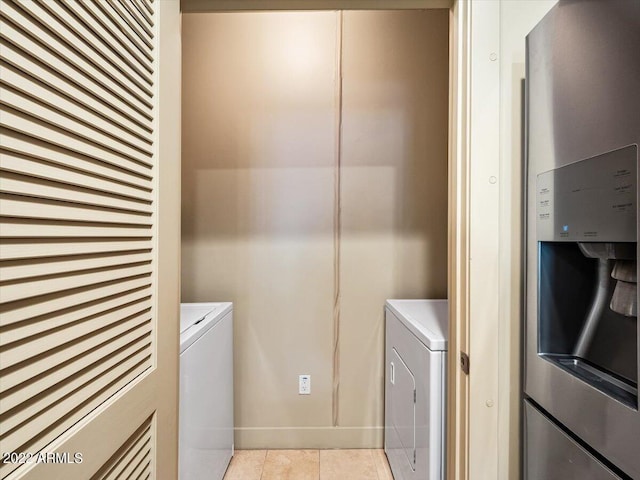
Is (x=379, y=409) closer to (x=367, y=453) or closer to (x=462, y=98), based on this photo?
(x=367, y=453)

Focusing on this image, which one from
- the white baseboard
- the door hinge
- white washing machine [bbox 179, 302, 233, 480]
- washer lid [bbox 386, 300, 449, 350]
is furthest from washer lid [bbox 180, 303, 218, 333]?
the door hinge

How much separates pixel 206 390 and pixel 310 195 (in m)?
1.14

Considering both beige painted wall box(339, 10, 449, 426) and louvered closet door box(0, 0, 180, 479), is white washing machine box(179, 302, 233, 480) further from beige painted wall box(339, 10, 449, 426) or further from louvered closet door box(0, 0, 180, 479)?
beige painted wall box(339, 10, 449, 426)

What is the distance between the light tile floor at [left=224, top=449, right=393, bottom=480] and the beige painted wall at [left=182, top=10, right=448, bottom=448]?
0.06 meters

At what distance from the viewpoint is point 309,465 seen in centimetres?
190

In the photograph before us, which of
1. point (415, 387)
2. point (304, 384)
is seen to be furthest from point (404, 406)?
point (304, 384)

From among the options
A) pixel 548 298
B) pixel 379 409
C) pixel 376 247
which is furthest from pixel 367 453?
pixel 548 298

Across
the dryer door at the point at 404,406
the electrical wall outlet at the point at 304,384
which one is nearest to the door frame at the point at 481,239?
the dryer door at the point at 404,406

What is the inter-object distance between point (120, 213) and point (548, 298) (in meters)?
0.95

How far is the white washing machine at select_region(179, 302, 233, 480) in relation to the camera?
121 centimetres

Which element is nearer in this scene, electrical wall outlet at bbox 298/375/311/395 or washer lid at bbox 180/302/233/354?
washer lid at bbox 180/302/233/354

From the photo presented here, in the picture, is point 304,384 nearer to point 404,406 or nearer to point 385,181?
point 404,406

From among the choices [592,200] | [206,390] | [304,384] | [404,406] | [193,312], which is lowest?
[304,384]

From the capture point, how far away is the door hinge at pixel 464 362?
943 millimetres
